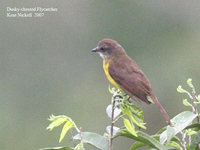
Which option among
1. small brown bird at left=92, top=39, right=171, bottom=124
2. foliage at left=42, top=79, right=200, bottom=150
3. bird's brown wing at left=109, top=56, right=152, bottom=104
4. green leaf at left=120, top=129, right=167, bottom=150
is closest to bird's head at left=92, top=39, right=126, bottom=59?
small brown bird at left=92, top=39, right=171, bottom=124

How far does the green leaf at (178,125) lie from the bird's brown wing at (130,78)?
1033 millimetres

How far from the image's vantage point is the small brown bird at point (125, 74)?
4090 millimetres

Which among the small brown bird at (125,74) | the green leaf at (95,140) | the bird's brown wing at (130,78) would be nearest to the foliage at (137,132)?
the green leaf at (95,140)

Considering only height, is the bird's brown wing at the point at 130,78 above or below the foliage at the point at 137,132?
above

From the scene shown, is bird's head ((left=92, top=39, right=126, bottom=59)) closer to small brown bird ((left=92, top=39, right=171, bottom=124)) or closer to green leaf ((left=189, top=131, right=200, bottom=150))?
small brown bird ((left=92, top=39, right=171, bottom=124))

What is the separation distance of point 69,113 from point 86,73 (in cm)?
163

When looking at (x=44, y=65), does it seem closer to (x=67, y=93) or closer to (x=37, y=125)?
(x=67, y=93)

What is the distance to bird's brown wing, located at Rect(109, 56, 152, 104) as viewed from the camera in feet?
13.5

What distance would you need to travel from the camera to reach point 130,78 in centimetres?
430

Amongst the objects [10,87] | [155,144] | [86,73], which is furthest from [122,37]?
[155,144]

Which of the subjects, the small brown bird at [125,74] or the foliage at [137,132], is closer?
the foliage at [137,132]

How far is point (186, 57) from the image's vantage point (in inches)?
470

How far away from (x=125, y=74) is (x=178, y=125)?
4.82 ft

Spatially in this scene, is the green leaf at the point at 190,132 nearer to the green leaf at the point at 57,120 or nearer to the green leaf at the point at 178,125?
the green leaf at the point at 178,125
